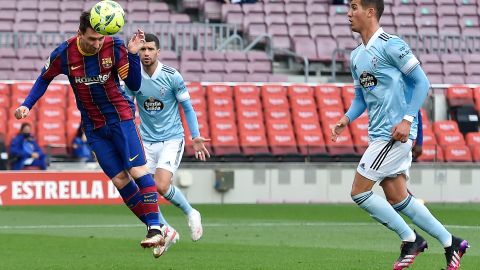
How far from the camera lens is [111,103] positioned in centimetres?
1116

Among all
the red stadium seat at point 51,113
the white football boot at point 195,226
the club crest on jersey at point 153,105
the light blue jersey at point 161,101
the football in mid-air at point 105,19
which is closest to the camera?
the football in mid-air at point 105,19

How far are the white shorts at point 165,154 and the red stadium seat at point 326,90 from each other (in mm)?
13173

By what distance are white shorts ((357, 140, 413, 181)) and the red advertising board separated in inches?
533

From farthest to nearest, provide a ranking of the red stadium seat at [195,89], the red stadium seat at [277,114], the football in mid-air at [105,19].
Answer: the red stadium seat at [277,114] → the red stadium seat at [195,89] → the football in mid-air at [105,19]

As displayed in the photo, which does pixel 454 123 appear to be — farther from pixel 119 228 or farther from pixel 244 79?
pixel 119 228

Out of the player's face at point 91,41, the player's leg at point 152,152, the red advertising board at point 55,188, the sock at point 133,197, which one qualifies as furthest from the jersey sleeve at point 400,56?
the red advertising board at point 55,188

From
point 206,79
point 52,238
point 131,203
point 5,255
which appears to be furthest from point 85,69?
point 206,79

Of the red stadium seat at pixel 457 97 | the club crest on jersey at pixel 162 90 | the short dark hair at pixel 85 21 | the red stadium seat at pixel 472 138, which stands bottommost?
the red stadium seat at pixel 472 138

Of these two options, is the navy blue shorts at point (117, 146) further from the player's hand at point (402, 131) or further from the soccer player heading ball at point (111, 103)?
the player's hand at point (402, 131)

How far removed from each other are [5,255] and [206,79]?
52.1 feet

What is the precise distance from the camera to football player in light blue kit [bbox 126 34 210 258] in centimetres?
1377

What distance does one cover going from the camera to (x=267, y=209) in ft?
71.4

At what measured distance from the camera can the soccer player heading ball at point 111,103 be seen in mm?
10984

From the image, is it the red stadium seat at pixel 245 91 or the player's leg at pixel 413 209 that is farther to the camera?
the red stadium seat at pixel 245 91
